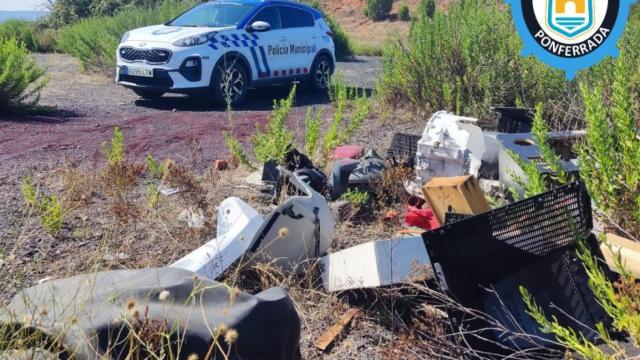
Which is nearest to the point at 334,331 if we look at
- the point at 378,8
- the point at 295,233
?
the point at 295,233

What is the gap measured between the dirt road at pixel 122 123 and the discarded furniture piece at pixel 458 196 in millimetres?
2446

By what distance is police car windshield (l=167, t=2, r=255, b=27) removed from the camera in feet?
35.5

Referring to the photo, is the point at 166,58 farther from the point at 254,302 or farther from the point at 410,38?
the point at 254,302

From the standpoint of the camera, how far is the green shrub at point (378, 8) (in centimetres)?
3759

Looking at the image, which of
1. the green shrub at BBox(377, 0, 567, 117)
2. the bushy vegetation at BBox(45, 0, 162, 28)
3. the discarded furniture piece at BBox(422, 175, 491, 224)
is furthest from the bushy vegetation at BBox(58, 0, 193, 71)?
the discarded furniture piece at BBox(422, 175, 491, 224)

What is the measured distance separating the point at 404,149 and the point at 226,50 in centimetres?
514

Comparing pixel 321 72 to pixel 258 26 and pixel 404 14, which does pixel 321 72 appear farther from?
pixel 404 14

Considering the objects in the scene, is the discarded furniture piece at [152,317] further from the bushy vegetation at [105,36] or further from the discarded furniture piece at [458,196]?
the bushy vegetation at [105,36]

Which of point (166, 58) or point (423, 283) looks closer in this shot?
point (423, 283)

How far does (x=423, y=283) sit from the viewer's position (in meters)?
3.66

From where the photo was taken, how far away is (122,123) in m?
8.97

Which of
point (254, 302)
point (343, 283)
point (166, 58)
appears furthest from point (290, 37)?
point (254, 302)

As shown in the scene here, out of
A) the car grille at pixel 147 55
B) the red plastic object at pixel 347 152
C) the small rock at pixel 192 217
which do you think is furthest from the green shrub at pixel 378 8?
the small rock at pixel 192 217

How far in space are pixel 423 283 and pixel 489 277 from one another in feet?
1.22
